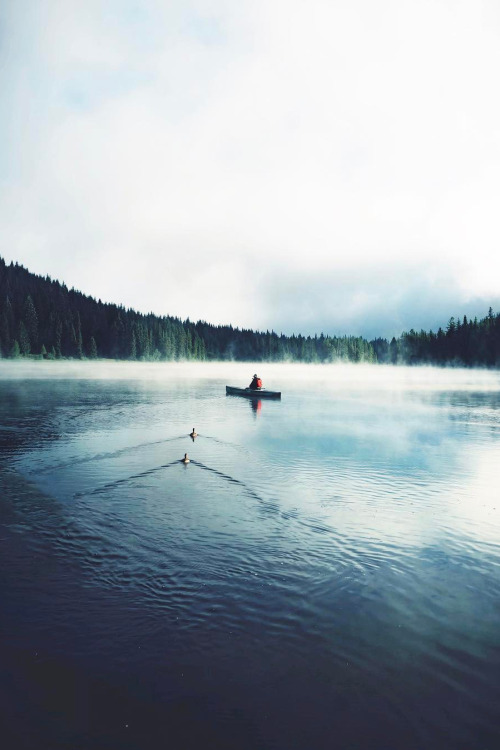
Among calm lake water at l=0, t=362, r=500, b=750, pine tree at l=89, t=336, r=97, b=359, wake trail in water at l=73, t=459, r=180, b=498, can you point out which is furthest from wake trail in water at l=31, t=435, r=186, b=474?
pine tree at l=89, t=336, r=97, b=359

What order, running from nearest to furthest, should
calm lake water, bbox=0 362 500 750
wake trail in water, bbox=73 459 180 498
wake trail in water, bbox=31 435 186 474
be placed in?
calm lake water, bbox=0 362 500 750 → wake trail in water, bbox=73 459 180 498 → wake trail in water, bbox=31 435 186 474

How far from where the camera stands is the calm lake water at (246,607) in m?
7.15

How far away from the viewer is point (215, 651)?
28.5 ft

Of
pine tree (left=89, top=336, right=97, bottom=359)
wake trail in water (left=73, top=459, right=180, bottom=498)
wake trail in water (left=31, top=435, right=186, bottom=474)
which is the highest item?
pine tree (left=89, top=336, right=97, bottom=359)

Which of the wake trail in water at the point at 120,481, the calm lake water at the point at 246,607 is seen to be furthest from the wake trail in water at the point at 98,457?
the wake trail in water at the point at 120,481

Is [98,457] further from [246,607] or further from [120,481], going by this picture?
[246,607]

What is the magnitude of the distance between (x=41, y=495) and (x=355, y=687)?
45.4 feet

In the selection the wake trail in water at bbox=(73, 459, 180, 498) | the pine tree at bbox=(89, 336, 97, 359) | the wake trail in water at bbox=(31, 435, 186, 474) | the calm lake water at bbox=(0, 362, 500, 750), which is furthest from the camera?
the pine tree at bbox=(89, 336, 97, 359)

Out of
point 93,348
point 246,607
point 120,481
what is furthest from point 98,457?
point 93,348

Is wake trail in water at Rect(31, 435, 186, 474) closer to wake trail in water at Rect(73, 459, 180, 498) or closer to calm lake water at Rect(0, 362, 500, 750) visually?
calm lake water at Rect(0, 362, 500, 750)

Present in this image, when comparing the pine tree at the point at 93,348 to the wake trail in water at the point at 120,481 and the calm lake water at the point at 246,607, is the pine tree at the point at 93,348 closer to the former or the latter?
the calm lake water at the point at 246,607

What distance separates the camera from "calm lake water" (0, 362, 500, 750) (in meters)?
7.15

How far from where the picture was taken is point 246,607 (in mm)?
10078

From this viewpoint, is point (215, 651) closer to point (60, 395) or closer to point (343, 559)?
point (343, 559)
